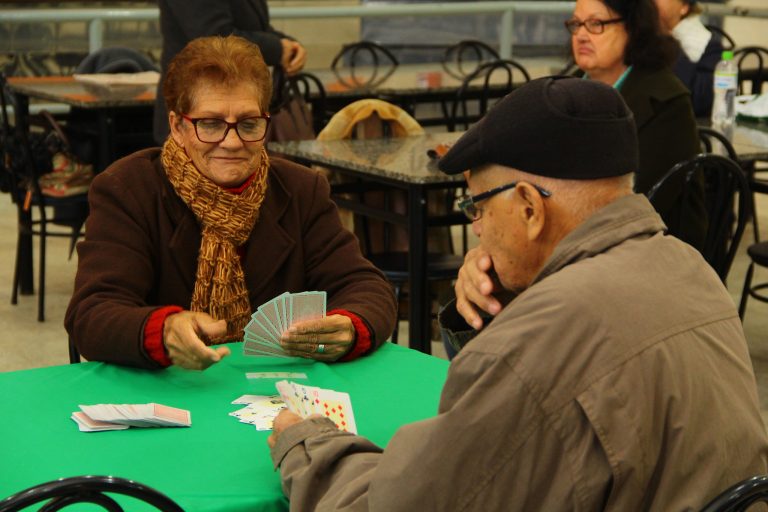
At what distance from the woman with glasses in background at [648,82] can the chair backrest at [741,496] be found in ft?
7.50

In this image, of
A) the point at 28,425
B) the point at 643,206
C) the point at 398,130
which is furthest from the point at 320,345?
the point at 398,130

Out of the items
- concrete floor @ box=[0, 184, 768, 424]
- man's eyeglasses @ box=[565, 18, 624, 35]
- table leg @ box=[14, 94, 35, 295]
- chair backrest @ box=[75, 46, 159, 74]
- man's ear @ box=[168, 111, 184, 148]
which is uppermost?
man's eyeglasses @ box=[565, 18, 624, 35]

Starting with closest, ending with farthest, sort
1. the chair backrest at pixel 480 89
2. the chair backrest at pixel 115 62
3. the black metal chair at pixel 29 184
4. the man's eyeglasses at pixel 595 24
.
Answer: the man's eyeglasses at pixel 595 24 → the black metal chair at pixel 29 184 → the chair backrest at pixel 115 62 → the chair backrest at pixel 480 89

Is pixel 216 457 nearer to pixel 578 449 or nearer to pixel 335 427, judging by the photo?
pixel 335 427

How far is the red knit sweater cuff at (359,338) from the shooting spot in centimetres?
241

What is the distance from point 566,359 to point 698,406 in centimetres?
18

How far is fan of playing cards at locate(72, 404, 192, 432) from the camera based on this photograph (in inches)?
77.2

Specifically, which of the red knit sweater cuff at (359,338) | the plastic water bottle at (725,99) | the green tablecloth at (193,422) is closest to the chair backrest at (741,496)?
the green tablecloth at (193,422)

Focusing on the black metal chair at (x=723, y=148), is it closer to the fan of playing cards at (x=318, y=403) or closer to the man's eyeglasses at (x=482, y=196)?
the fan of playing cards at (x=318, y=403)

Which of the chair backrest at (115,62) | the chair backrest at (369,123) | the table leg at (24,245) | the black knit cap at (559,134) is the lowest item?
the table leg at (24,245)

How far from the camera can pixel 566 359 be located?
4.43 feet

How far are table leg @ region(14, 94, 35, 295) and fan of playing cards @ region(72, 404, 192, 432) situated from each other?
11.5ft

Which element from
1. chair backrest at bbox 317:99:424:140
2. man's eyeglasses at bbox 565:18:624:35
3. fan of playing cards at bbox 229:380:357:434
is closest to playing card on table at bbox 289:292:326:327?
fan of playing cards at bbox 229:380:357:434

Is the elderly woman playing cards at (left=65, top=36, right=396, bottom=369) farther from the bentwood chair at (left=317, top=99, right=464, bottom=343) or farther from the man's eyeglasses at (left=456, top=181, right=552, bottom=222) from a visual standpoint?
the bentwood chair at (left=317, top=99, right=464, bottom=343)
